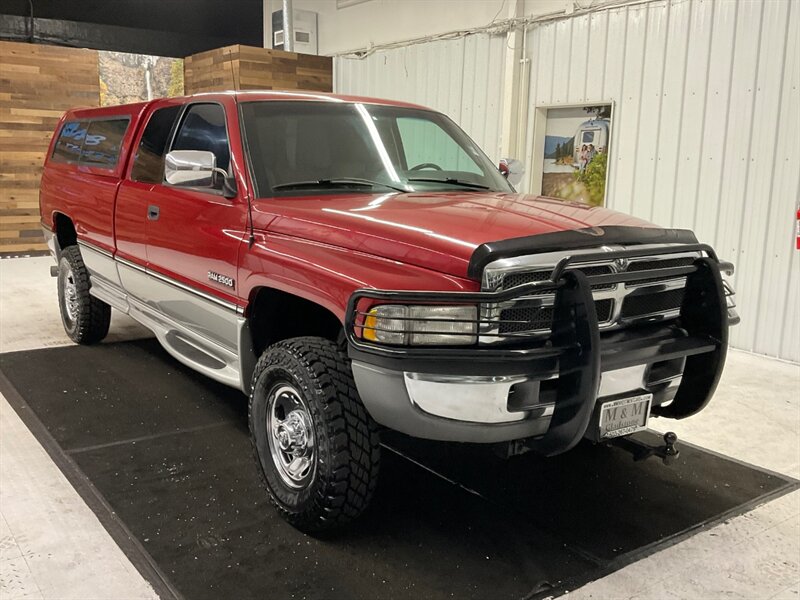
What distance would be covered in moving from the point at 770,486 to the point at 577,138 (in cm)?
477

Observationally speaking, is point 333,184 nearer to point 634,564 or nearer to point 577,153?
point 634,564

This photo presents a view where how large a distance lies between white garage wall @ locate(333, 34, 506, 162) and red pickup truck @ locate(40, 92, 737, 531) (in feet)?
13.5

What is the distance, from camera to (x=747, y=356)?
253 inches

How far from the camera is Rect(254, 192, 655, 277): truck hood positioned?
2688mm

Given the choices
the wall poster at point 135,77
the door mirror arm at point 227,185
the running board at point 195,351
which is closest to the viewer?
the door mirror arm at point 227,185

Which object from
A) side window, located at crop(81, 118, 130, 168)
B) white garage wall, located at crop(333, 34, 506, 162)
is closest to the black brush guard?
side window, located at crop(81, 118, 130, 168)

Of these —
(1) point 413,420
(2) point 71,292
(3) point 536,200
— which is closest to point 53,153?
(2) point 71,292

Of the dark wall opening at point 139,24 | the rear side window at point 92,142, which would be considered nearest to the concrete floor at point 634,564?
the rear side window at point 92,142

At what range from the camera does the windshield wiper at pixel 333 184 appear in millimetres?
3596

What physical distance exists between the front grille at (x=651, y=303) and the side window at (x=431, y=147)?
146 cm

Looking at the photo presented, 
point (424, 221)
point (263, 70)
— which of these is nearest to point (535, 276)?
point (424, 221)

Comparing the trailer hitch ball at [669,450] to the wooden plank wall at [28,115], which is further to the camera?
the wooden plank wall at [28,115]

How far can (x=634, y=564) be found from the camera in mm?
2922

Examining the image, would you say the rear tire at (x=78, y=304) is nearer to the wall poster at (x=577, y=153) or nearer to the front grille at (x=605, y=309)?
the front grille at (x=605, y=309)
